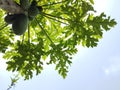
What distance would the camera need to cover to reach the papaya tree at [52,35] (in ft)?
18.4

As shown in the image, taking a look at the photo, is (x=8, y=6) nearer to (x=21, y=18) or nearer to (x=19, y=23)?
(x=21, y=18)

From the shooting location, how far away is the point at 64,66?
6.18 meters

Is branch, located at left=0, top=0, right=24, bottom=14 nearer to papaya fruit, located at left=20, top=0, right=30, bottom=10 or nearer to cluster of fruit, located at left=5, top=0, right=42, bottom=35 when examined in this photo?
papaya fruit, located at left=20, top=0, right=30, bottom=10

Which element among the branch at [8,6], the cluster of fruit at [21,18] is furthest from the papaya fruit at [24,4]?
the branch at [8,6]

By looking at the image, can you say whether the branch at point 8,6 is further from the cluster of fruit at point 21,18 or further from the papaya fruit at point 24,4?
the cluster of fruit at point 21,18

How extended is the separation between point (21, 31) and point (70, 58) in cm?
156

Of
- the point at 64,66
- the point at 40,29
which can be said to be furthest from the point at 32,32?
the point at 64,66

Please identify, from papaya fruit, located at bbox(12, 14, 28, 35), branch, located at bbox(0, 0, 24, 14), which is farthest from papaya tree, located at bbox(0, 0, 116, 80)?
branch, located at bbox(0, 0, 24, 14)

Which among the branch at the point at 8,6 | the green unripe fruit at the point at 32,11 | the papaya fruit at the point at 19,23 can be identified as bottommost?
the branch at the point at 8,6

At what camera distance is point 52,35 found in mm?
6496

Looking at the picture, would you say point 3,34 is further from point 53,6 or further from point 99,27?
point 99,27

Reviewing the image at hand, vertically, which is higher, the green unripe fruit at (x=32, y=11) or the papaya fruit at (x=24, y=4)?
the green unripe fruit at (x=32, y=11)

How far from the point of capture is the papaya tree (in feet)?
18.4

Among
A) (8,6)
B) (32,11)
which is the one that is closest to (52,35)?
(32,11)
